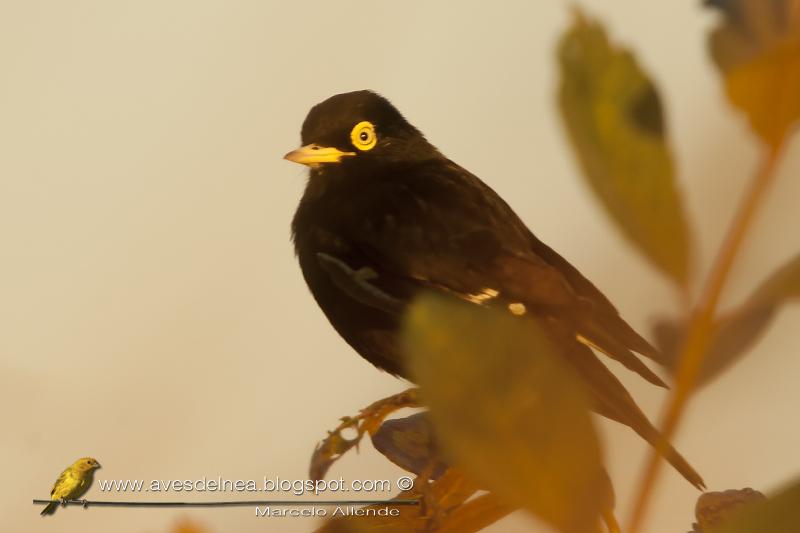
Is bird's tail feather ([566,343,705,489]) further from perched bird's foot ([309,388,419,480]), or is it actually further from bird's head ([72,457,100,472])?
bird's head ([72,457,100,472])

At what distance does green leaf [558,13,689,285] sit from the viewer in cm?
21

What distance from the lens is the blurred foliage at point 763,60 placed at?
0.22 meters

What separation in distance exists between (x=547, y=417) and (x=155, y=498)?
362mm

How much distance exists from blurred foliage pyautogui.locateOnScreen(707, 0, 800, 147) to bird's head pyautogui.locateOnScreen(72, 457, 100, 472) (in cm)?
42

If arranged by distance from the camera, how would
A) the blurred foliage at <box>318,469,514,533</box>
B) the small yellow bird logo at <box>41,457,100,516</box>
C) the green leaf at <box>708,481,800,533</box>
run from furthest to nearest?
the small yellow bird logo at <box>41,457,100,516</box>
the blurred foliage at <box>318,469,514,533</box>
the green leaf at <box>708,481,800,533</box>

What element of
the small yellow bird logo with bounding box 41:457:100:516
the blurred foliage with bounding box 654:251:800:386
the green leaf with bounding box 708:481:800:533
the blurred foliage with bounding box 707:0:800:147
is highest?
the small yellow bird logo with bounding box 41:457:100:516

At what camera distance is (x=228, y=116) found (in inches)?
24.5

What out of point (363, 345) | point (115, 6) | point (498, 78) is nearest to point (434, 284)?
point (363, 345)

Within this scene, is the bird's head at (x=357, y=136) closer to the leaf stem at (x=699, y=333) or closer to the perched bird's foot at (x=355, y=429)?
the perched bird's foot at (x=355, y=429)

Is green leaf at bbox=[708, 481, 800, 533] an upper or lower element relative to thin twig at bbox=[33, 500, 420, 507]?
lower

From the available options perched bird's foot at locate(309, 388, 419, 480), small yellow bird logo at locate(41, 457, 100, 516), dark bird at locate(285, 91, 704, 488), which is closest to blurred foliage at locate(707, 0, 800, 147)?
dark bird at locate(285, 91, 704, 488)

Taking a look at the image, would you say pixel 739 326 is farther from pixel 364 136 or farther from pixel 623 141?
pixel 364 136

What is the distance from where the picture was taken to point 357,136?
56cm

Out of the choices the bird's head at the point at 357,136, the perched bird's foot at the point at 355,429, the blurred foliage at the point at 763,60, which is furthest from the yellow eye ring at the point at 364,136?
the blurred foliage at the point at 763,60
